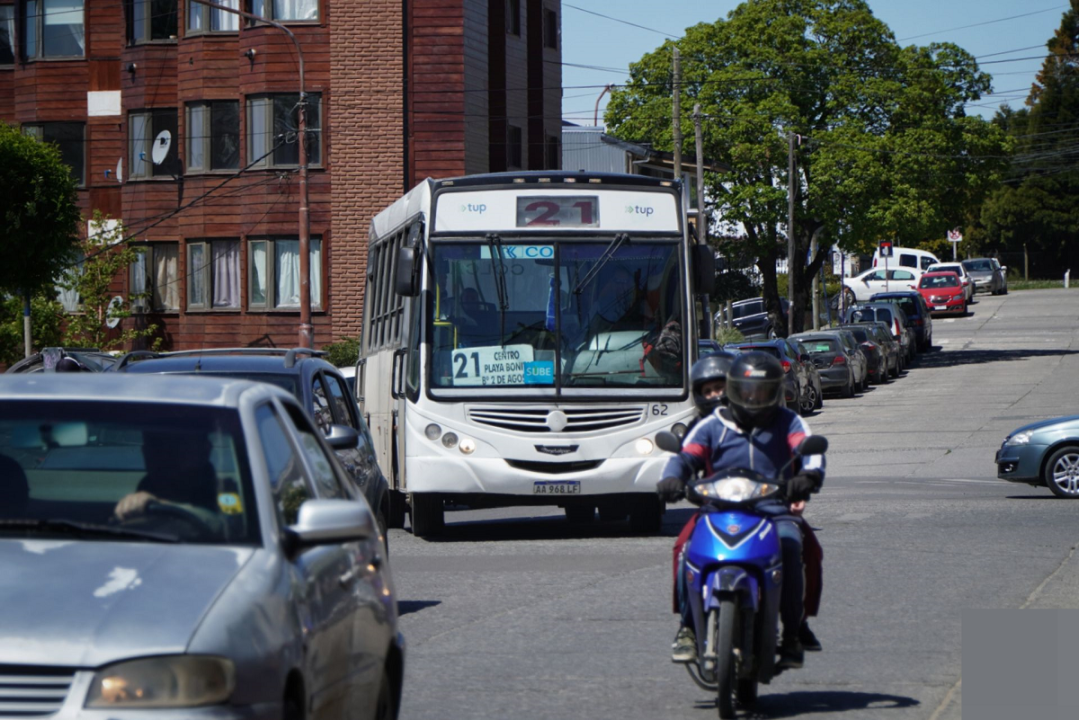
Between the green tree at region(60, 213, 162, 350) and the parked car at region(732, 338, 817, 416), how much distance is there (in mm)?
15047

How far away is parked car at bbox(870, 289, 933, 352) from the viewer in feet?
180

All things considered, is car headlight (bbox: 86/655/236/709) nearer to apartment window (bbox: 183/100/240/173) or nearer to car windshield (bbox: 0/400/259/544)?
car windshield (bbox: 0/400/259/544)

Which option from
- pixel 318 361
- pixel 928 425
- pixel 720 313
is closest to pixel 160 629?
pixel 318 361

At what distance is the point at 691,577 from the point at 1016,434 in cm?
1315

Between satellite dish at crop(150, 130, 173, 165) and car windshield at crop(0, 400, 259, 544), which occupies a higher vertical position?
satellite dish at crop(150, 130, 173, 165)

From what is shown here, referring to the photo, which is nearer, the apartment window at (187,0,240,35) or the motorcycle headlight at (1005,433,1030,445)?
the motorcycle headlight at (1005,433,1030,445)

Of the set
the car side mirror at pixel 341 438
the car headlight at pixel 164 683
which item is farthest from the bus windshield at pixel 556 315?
the car headlight at pixel 164 683

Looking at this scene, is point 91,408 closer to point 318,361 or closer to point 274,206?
point 318,361

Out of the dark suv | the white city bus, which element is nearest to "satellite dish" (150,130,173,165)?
the white city bus

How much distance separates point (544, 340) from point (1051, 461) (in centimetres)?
687

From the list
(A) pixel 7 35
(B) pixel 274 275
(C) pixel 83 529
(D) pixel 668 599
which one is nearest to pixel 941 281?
(B) pixel 274 275

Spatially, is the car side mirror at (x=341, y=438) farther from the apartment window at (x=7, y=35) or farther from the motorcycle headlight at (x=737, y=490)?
the apartment window at (x=7, y=35)

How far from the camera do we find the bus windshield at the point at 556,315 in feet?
51.5

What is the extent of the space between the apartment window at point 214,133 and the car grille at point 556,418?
26697 millimetres
